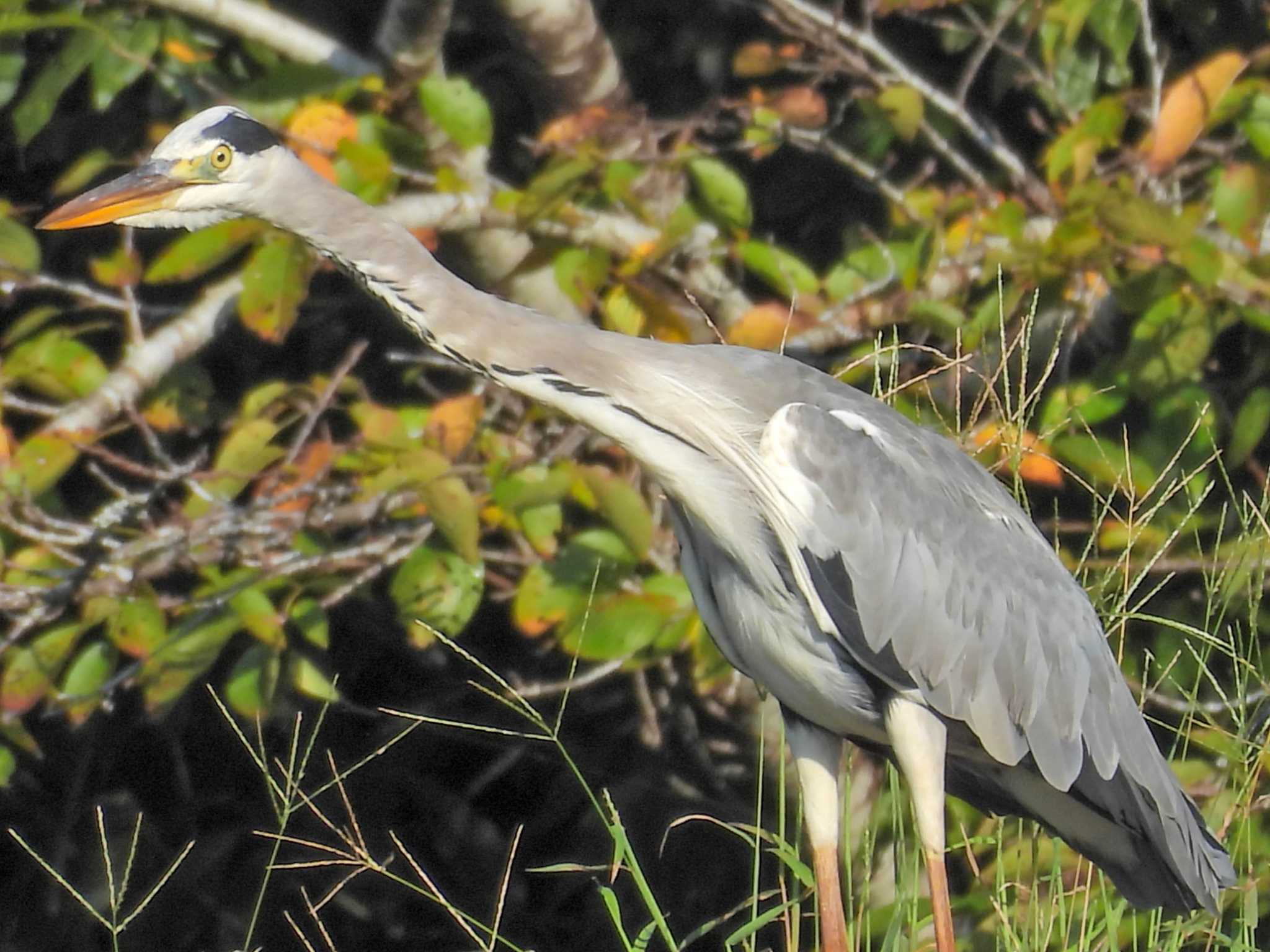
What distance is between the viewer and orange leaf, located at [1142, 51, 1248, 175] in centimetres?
270

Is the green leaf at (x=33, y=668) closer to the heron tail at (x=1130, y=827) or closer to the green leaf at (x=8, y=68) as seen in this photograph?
the green leaf at (x=8, y=68)

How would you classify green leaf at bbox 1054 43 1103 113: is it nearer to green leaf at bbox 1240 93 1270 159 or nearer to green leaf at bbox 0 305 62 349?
green leaf at bbox 1240 93 1270 159

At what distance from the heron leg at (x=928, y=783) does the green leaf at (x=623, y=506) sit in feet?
1.42

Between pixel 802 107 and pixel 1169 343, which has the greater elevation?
pixel 802 107

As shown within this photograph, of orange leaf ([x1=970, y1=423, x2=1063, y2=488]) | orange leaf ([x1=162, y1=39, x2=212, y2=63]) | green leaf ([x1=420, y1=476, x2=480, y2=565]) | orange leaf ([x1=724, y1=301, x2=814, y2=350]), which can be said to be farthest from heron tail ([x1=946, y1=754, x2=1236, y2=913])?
orange leaf ([x1=162, y1=39, x2=212, y2=63])

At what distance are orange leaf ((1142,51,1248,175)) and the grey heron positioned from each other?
58 centimetres

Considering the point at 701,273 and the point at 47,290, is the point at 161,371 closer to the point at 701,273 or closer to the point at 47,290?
the point at 47,290

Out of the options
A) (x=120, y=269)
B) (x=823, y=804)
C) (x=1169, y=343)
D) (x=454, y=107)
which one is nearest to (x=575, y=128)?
(x=454, y=107)

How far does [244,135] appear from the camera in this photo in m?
2.28

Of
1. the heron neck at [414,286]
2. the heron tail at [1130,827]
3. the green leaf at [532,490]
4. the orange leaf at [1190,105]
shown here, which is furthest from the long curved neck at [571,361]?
the orange leaf at [1190,105]

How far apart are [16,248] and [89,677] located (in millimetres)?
652

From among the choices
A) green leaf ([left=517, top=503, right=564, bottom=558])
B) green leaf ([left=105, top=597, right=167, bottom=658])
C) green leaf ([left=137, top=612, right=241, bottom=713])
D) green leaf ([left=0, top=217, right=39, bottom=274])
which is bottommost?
green leaf ([left=137, top=612, right=241, bottom=713])

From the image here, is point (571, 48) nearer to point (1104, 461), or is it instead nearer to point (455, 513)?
point (455, 513)

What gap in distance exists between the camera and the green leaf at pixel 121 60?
291 centimetres
